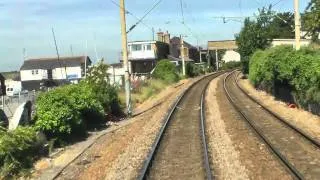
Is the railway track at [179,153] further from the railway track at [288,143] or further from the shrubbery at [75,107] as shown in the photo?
the shrubbery at [75,107]

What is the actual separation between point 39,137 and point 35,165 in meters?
1.96

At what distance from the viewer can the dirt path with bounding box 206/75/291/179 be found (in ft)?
44.0

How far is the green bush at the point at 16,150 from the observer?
50.9 ft

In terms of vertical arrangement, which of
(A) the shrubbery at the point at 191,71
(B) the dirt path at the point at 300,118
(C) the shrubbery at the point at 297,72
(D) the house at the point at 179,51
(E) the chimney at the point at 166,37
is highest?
(E) the chimney at the point at 166,37

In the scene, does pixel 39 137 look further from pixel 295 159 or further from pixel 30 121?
pixel 295 159

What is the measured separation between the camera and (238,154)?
16297 millimetres

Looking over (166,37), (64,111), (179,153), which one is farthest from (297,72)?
(166,37)

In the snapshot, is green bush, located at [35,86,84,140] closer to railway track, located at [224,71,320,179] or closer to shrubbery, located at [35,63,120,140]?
shrubbery, located at [35,63,120,140]

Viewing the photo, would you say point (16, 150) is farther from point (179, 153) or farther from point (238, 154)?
point (238, 154)

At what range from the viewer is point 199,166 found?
1466 cm

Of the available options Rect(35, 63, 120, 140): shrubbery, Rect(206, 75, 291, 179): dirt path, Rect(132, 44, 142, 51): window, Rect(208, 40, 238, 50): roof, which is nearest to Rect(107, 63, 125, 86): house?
Rect(35, 63, 120, 140): shrubbery

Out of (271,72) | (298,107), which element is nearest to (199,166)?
(298,107)

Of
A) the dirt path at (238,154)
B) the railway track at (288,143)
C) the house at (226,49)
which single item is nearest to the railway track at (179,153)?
the dirt path at (238,154)

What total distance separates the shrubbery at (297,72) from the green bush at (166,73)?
32.5m
